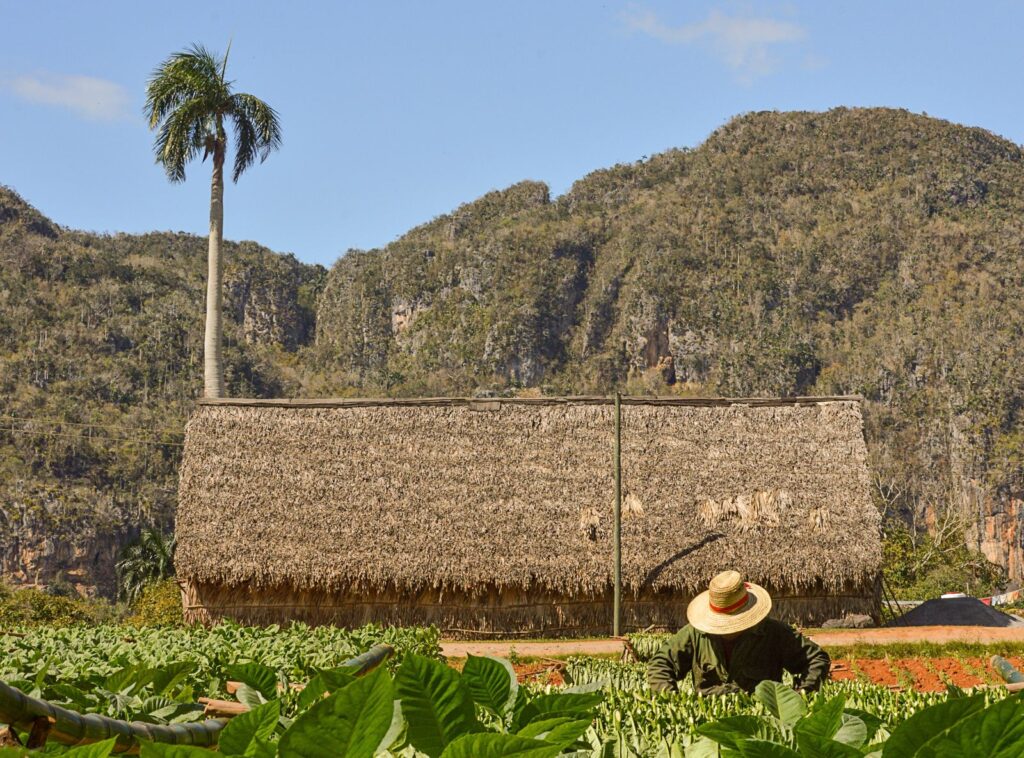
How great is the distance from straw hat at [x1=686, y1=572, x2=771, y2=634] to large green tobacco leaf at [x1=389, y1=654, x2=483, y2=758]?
5.00 m

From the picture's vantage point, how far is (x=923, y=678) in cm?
1227

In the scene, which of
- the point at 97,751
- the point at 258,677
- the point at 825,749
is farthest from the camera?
the point at 258,677

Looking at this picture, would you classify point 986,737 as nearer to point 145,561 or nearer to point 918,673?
point 918,673

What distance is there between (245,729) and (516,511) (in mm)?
16727

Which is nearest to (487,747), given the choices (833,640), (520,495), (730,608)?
(730,608)

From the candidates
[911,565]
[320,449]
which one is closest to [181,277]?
[911,565]

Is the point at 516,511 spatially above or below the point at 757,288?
below

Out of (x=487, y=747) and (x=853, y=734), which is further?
(x=853, y=734)

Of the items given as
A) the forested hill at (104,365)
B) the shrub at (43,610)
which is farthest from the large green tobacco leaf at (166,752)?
the forested hill at (104,365)

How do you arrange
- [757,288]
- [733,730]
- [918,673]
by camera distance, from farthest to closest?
1. [757,288]
2. [918,673]
3. [733,730]

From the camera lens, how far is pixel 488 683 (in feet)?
6.32

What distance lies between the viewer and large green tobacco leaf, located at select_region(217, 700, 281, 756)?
1555mm

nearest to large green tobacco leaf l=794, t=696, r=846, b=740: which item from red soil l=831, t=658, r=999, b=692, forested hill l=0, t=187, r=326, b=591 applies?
red soil l=831, t=658, r=999, b=692

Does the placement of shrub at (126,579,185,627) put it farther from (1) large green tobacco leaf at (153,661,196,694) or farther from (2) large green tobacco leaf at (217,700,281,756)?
(2) large green tobacco leaf at (217,700,281,756)
